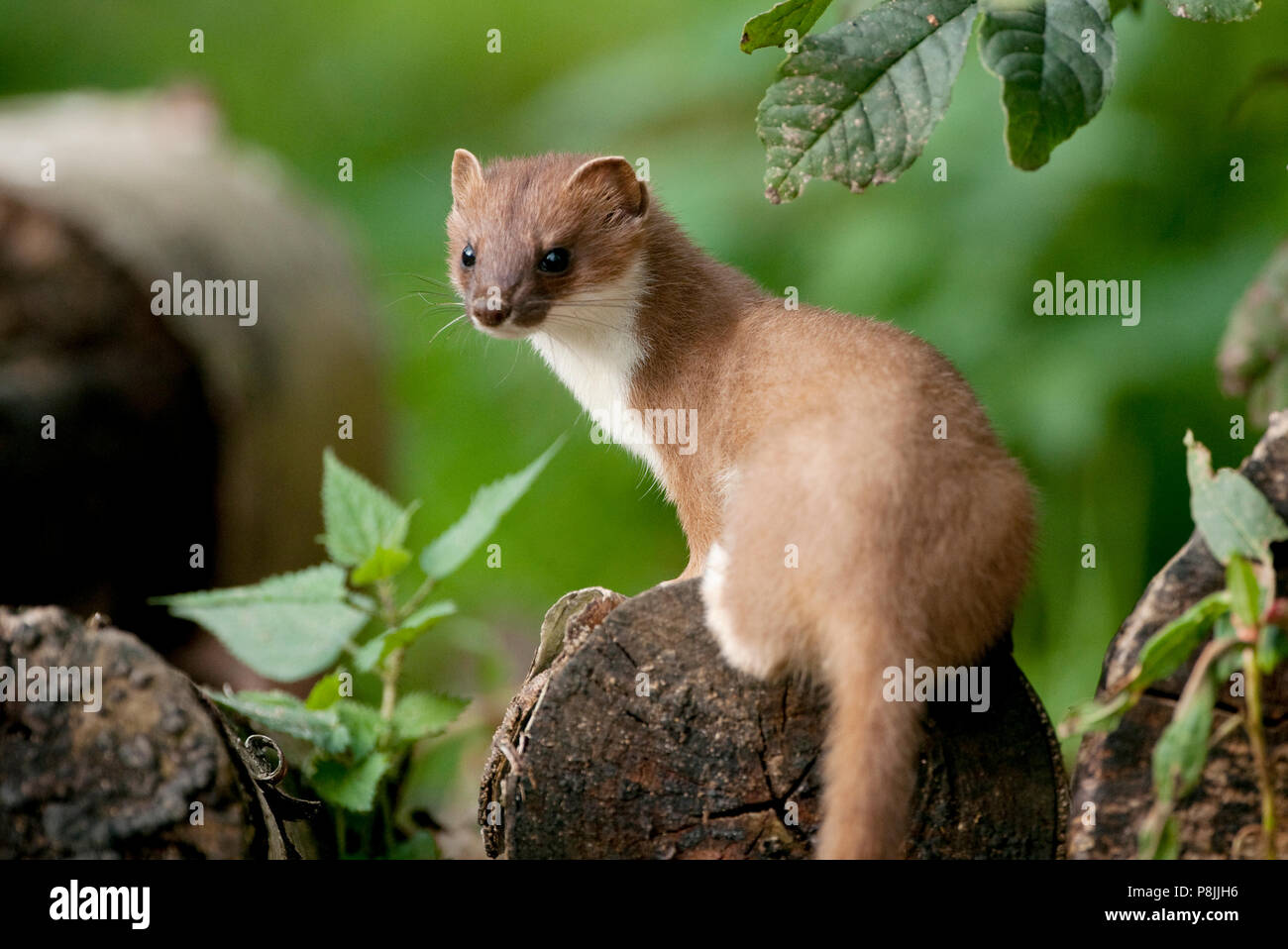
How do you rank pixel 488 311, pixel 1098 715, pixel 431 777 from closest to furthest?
pixel 1098 715 < pixel 488 311 < pixel 431 777

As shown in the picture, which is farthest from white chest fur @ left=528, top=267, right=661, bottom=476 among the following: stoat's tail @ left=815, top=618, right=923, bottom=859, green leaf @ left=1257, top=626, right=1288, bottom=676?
green leaf @ left=1257, top=626, right=1288, bottom=676

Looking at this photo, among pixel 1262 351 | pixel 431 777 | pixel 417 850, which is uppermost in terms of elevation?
pixel 1262 351

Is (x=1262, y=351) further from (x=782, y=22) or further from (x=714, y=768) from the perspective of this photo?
(x=714, y=768)

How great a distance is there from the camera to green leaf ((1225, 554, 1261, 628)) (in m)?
2.16

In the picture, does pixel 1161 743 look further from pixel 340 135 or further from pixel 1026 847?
pixel 340 135

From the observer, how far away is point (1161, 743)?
2164mm

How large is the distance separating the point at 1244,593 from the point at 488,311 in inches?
79.2

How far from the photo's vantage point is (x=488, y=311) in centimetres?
348

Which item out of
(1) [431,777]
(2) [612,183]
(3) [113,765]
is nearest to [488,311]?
→ (2) [612,183]

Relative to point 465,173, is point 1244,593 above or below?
below

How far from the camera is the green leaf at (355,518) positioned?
3.38 m

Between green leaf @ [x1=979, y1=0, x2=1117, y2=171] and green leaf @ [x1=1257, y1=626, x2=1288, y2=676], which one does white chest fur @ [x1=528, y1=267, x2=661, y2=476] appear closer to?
green leaf @ [x1=979, y1=0, x2=1117, y2=171]

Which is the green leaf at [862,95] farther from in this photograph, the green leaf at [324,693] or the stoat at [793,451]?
the green leaf at [324,693]

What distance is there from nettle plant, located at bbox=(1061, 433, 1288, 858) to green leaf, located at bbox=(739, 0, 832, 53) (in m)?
1.19
